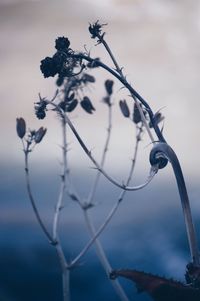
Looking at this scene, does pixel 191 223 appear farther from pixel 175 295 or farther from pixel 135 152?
pixel 135 152

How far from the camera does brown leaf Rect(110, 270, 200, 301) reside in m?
1.39

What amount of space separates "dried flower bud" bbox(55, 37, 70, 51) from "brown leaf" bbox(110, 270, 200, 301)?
1.21 metres

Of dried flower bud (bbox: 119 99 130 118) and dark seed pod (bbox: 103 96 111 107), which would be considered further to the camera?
dark seed pod (bbox: 103 96 111 107)

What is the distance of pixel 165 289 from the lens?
1396 mm

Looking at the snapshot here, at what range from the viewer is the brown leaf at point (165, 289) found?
54.9 inches

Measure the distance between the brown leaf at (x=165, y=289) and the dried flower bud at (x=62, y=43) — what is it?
3.96 feet

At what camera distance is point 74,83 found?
312 centimetres

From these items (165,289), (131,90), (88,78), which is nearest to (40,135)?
(88,78)

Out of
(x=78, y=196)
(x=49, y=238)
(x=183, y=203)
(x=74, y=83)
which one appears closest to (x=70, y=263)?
(x=49, y=238)

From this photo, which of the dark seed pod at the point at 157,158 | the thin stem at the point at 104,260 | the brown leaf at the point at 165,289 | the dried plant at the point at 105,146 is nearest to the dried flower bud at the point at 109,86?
the dried plant at the point at 105,146

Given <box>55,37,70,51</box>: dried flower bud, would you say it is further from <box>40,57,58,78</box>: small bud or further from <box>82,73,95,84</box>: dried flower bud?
<box>82,73,95,84</box>: dried flower bud

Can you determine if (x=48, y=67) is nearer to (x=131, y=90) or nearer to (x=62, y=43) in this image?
(x=62, y=43)

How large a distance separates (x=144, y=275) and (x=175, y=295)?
13 cm

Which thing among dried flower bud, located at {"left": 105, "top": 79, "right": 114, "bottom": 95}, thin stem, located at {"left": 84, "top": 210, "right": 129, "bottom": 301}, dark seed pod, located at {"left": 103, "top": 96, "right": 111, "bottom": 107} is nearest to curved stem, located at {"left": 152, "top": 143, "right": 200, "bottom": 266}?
thin stem, located at {"left": 84, "top": 210, "right": 129, "bottom": 301}
